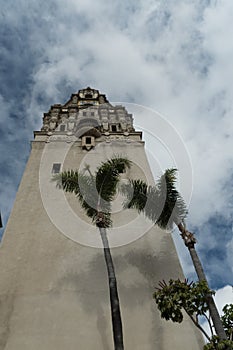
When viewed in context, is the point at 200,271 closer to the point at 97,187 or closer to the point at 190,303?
the point at 190,303

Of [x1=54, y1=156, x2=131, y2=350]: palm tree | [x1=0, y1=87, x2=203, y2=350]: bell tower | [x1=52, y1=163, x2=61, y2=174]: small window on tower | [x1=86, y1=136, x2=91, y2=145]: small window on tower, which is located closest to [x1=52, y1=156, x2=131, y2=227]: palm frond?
[x1=54, y1=156, x2=131, y2=350]: palm tree

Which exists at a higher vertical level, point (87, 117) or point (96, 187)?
point (87, 117)

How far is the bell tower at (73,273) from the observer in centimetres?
1360

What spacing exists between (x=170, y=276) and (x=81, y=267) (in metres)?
4.24

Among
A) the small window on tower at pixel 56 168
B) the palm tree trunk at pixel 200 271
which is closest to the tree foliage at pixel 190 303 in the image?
the palm tree trunk at pixel 200 271

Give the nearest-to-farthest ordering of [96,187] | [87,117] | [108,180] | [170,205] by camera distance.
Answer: [170,205] < [96,187] < [108,180] < [87,117]

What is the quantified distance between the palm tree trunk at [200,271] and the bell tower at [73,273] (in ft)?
12.3

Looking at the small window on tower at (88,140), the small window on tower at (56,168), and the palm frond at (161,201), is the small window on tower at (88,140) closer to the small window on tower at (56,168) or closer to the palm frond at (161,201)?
the small window on tower at (56,168)

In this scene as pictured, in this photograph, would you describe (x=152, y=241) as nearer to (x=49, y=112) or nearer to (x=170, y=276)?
(x=170, y=276)

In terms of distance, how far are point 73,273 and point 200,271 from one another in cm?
701

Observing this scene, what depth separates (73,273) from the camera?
53.4 feet

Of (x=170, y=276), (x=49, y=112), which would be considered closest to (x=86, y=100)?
(x=49, y=112)

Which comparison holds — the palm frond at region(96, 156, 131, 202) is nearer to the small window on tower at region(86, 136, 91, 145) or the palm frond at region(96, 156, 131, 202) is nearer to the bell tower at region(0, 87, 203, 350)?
the bell tower at region(0, 87, 203, 350)

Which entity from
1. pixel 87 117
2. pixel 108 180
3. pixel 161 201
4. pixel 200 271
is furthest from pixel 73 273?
pixel 87 117
